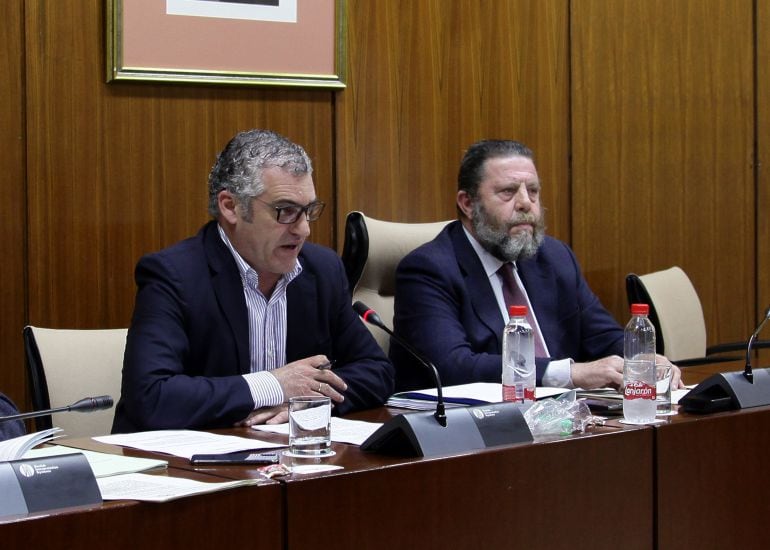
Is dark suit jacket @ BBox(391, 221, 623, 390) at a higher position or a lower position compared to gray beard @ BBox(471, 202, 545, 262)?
lower

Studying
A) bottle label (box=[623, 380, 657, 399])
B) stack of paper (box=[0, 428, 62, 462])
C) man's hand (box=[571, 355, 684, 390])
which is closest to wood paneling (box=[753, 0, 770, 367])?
man's hand (box=[571, 355, 684, 390])

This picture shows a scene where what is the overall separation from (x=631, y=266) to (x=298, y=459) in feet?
10.6

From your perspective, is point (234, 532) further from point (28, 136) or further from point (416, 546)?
point (28, 136)

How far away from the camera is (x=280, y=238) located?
9.41ft

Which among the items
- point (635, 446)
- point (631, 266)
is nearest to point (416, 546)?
point (635, 446)

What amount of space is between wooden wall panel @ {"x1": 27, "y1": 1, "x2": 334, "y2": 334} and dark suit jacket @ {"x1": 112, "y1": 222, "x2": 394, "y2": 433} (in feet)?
2.66

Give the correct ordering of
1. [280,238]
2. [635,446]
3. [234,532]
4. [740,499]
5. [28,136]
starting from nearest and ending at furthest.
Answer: [234,532], [635,446], [740,499], [280,238], [28,136]

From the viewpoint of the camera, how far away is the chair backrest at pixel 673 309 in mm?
4320

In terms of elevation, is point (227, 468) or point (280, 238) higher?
point (280, 238)

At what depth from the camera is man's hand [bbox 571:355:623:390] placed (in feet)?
9.37

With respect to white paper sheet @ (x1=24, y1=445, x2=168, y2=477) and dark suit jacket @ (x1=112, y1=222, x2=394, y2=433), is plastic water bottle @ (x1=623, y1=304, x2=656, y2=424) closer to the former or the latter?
dark suit jacket @ (x1=112, y1=222, x2=394, y2=433)

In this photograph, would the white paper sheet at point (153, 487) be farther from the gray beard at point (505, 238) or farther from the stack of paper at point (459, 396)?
the gray beard at point (505, 238)

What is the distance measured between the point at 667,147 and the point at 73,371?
309 centimetres

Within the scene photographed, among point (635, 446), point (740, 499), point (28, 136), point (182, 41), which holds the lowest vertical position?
point (740, 499)
